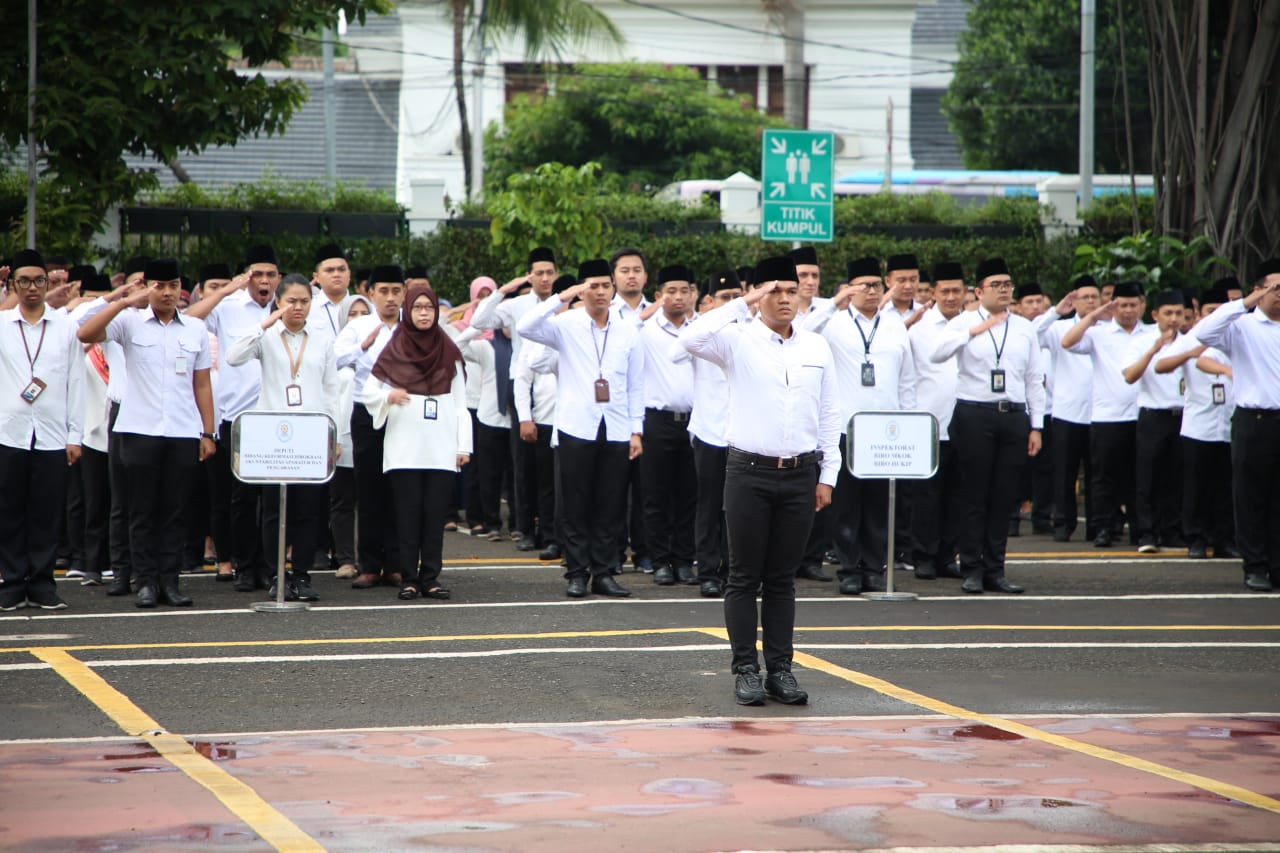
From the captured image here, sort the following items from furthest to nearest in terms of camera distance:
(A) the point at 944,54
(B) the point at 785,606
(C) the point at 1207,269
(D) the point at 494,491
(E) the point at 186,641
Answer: (A) the point at 944,54, (C) the point at 1207,269, (D) the point at 494,491, (E) the point at 186,641, (B) the point at 785,606

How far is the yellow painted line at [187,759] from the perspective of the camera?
5991 mm

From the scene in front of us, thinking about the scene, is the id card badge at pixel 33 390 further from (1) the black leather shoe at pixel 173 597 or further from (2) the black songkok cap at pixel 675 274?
(2) the black songkok cap at pixel 675 274

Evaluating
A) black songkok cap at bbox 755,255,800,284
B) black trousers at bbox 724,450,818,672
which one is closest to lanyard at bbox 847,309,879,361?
black songkok cap at bbox 755,255,800,284

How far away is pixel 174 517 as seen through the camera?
39.4 feet

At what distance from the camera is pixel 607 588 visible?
41.0 ft

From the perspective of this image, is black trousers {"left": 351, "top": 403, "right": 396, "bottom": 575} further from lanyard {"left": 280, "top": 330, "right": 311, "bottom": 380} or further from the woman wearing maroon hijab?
lanyard {"left": 280, "top": 330, "right": 311, "bottom": 380}

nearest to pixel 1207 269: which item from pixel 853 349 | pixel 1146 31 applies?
pixel 1146 31

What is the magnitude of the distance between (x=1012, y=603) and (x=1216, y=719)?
4.24 m

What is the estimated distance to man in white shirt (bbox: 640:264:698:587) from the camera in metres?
13.4

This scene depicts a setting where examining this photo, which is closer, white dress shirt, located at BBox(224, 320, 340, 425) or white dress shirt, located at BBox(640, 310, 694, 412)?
white dress shirt, located at BBox(224, 320, 340, 425)

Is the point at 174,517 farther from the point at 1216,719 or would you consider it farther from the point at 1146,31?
the point at 1146,31

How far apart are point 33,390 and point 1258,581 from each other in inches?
365

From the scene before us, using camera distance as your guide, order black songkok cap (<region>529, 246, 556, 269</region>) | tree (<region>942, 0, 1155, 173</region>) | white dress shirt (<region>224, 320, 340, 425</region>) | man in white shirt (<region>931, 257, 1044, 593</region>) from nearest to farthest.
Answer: white dress shirt (<region>224, 320, 340, 425</region>) → man in white shirt (<region>931, 257, 1044, 593</region>) → black songkok cap (<region>529, 246, 556, 269</region>) → tree (<region>942, 0, 1155, 173</region>)

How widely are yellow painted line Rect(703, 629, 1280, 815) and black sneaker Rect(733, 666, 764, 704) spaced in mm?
700
